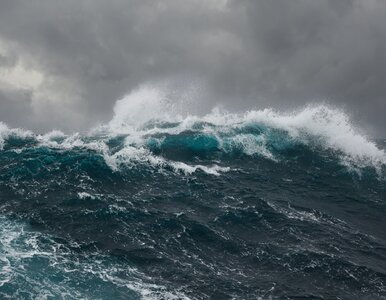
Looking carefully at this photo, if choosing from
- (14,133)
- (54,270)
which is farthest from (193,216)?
(14,133)

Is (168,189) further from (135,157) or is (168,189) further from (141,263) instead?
(141,263)

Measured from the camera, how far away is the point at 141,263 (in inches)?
2483

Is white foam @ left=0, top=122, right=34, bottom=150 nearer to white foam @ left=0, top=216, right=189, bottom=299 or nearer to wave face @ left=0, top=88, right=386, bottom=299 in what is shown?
wave face @ left=0, top=88, right=386, bottom=299

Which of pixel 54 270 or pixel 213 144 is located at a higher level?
pixel 213 144

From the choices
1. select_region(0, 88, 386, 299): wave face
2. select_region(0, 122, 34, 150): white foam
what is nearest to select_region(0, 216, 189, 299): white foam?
select_region(0, 88, 386, 299): wave face

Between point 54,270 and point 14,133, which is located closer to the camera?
point 54,270

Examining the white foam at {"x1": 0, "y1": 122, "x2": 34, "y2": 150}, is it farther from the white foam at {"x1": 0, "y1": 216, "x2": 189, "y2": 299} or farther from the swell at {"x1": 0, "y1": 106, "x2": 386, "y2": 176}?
the white foam at {"x1": 0, "y1": 216, "x2": 189, "y2": 299}

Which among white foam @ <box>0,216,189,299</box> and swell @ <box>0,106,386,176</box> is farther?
swell @ <box>0,106,386,176</box>

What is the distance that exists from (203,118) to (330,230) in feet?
293

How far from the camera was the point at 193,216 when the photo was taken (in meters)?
81.7

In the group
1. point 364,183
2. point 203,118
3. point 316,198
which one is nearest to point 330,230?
point 316,198

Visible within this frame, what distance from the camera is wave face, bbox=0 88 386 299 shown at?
58375 millimetres

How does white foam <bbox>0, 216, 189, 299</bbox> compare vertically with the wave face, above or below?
below

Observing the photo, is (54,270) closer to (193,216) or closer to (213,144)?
(193,216)
